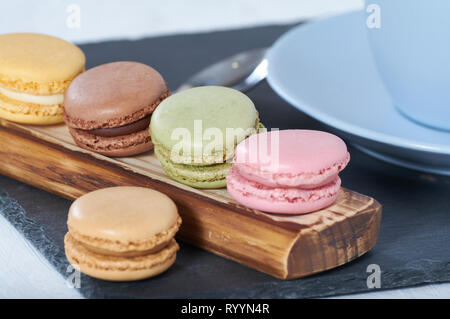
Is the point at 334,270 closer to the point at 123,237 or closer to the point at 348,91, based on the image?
the point at 123,237

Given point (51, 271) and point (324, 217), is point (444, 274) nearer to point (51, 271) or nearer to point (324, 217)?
point (324, 217)

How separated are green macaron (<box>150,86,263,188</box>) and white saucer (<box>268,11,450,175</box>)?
0.17m

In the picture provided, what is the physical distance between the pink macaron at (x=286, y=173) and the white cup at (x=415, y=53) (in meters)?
0.33

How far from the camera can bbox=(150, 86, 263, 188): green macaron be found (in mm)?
973

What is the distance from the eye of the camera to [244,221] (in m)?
0.94

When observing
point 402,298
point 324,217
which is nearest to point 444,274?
point 402,298

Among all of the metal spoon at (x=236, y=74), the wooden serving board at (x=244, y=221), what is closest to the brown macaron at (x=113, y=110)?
the wooden serving board at (x=244, y=221)

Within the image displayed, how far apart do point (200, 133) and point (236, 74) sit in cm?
53

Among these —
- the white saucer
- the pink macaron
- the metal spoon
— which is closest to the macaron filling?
the pink macaron

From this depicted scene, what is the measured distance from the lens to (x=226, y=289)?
904mm

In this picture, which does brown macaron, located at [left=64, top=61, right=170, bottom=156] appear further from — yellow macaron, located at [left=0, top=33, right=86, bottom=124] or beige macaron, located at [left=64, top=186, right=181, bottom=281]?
beige macaron, located at [left=64, top=186, right=181, bottom=281]

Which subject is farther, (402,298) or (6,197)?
(6,197)

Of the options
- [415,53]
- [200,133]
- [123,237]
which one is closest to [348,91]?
[415,53]

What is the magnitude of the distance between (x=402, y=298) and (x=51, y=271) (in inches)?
17.7
